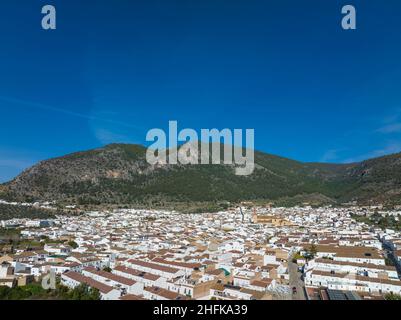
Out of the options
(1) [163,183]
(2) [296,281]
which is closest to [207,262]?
(2) [296,281]

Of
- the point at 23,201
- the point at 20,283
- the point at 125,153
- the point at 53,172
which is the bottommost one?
the point at 20,283

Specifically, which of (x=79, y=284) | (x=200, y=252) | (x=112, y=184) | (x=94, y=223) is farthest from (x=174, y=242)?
(x=112, y=184)

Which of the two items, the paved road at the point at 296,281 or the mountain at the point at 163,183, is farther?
the mountain at the point at 163,183

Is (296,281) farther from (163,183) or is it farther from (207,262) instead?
(163,183)

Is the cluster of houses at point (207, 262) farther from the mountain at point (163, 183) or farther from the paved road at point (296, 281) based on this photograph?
the mountain at point (163, 183)

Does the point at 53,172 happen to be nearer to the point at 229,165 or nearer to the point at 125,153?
the point at 125,153

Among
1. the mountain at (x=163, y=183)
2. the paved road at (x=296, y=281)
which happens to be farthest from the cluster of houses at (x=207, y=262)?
the mountain at (x=163, y=183)

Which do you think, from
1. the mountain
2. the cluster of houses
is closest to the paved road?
the cluster of houses
